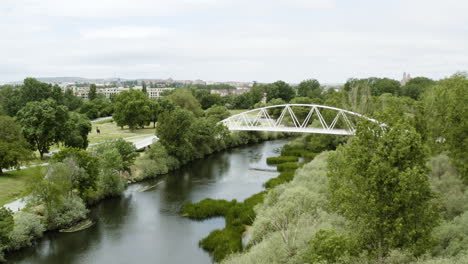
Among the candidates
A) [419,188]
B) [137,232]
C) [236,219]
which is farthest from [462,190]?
[137,232]

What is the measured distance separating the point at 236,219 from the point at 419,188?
42.3ft

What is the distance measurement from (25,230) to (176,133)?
2045 cm

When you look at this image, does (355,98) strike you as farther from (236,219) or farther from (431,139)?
(236,219)

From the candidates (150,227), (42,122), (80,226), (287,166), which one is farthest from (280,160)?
(42,122)

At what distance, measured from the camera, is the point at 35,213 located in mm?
22406


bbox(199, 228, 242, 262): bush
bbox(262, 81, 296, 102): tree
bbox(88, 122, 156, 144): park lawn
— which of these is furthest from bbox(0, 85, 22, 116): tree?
bbox(262, 81, 296, 102): tree

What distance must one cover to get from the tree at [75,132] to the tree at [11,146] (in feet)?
13.5

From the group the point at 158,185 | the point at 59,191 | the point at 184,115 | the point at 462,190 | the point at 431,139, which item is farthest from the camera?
the point at 184,115

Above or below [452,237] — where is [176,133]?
above

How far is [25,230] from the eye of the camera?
20109mm

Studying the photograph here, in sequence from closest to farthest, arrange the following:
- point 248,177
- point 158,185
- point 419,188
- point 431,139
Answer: point 419,188
point 431,139
point 158,185
point 248,177

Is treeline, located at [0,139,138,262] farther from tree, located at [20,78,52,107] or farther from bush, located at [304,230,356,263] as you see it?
tree, located at [20,78,52,107]

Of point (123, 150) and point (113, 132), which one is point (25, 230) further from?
point (113, 132)

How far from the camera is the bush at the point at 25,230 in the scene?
1942 centimetres
